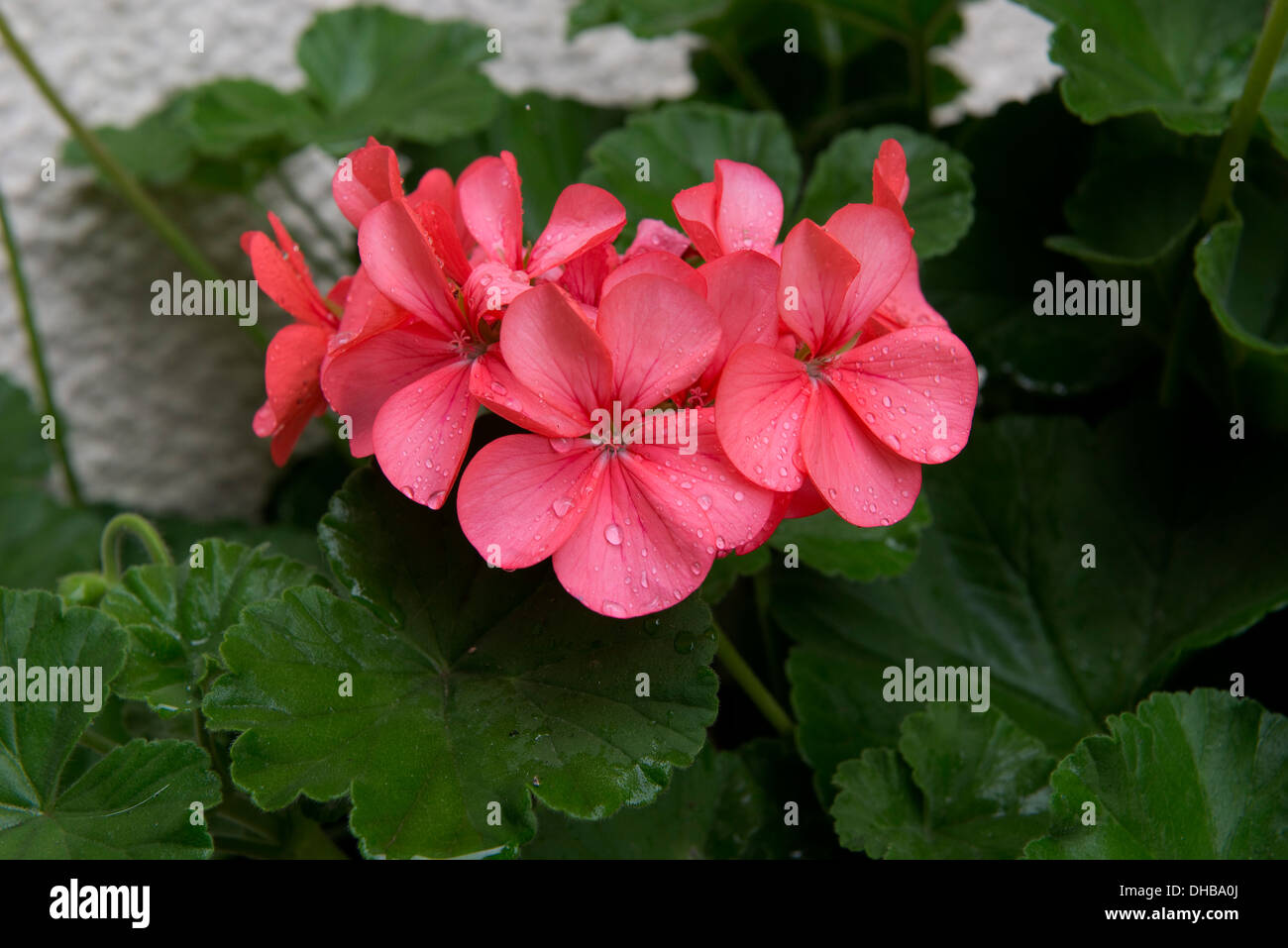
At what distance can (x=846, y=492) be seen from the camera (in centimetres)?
57

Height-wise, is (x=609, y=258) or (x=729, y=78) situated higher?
(x=729, y=78)

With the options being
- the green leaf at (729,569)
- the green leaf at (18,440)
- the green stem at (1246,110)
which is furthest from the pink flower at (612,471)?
the green leaf at (18,440)

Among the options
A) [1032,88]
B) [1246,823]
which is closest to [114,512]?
[1246,823]

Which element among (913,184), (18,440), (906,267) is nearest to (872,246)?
(906,267)

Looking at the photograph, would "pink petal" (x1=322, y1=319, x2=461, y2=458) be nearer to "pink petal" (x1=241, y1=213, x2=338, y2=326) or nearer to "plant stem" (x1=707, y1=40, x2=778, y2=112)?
"pink petal" (x1=241, y1=213, x2=338, y2=326)

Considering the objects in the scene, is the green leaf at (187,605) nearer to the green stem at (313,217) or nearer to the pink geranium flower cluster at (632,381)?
the pink geranium flower cluster at (632,381)

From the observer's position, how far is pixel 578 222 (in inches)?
24.6

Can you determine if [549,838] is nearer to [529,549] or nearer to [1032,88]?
[529,549]

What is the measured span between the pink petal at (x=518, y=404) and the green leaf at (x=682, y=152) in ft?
1.69

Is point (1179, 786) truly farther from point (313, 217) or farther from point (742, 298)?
point (313, 217)

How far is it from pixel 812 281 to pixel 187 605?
51 cm
